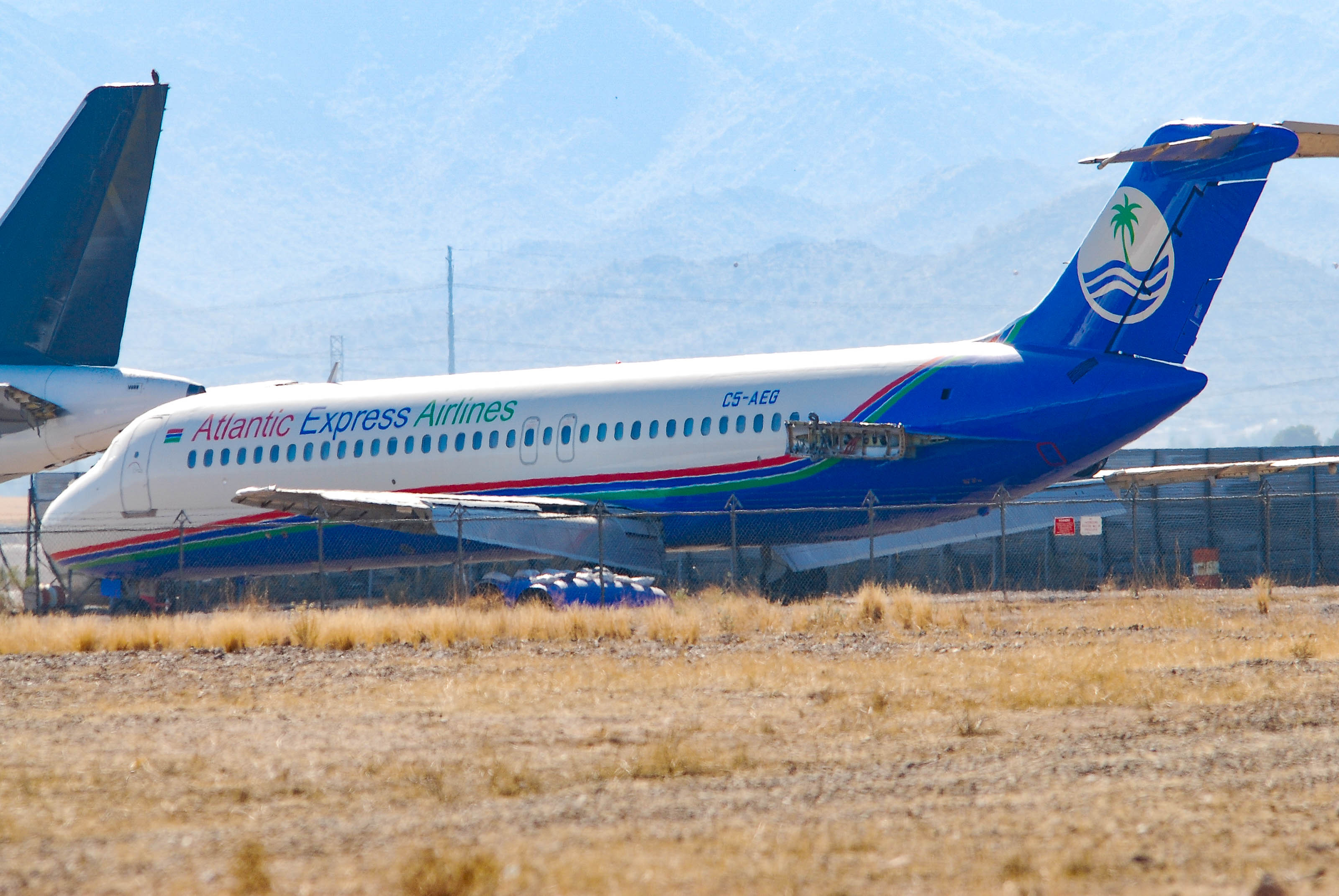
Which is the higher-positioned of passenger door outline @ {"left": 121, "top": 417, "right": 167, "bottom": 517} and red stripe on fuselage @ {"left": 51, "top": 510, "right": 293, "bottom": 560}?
passenger door outline @ {"left": 121, "top": 417, "right": 167, "bottom": 517}

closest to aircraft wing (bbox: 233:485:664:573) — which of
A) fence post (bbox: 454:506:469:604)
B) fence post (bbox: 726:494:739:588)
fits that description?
fence post (bbox: 454:506:469:604)

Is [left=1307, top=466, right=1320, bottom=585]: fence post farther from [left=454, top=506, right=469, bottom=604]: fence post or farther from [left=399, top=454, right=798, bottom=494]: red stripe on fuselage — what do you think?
[left=454, top=506, right=469, bottom=604]: fence post

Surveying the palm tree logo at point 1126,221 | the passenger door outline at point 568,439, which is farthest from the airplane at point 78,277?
the palm tree logo at point 1126,221

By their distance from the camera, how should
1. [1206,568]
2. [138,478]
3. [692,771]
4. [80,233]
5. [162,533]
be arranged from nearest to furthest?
[692,771], [162,533], [138,478], [80,233], [1206,568]

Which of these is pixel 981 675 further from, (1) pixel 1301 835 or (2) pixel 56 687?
(2) pixel 56 687

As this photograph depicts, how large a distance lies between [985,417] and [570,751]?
1263 cm

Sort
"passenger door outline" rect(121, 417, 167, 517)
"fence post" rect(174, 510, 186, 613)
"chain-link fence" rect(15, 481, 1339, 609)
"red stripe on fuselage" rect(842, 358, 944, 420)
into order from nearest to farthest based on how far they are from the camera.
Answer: "red stripe on fuselage" rect(842, 358, 944, 420) → "chain-link fence" rect(15, 481, 1339, 609) → "fence post" rect(174, 510, 186, 613) → "passenger door outline" rect(121, 417, 167, 517)

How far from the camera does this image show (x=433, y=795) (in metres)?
8.15

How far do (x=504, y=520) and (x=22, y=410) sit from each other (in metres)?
10.3

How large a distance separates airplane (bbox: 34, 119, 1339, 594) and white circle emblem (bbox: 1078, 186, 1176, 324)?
31 millimetres

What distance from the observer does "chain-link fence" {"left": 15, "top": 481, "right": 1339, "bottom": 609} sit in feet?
72.7

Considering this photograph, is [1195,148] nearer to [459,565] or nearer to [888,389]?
[888,389]

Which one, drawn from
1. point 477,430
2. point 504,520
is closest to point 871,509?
point 504,520

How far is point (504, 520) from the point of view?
21.3 m
